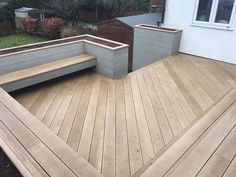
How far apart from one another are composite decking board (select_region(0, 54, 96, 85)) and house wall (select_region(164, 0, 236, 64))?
7.51 ft

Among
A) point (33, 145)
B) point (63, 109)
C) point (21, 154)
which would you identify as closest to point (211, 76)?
point (63, 109)

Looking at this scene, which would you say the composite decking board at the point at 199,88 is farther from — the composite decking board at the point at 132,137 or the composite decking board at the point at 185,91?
the composite decking board at the point at 132,137

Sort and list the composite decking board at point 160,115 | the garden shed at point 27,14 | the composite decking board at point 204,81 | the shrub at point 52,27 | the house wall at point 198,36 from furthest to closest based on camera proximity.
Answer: the garden shed at point 27,14
the shrub at point 52,27
the house wall at point 198,36
the composite decking board at point 204,81
the composite decking board at point 160,115

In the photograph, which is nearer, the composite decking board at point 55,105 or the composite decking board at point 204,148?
the composite decking board at point 204,148

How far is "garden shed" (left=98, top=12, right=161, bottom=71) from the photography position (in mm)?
5613

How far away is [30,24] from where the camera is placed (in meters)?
8.69

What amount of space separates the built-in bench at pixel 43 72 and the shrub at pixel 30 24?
5911 millimetres

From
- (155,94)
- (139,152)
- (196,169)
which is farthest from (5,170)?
(155,94)

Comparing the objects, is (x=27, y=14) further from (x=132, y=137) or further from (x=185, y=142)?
(x=185, y=142)

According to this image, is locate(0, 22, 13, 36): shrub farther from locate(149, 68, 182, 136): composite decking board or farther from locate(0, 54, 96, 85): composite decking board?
locate(149, 68, 182, 136): composite decking board

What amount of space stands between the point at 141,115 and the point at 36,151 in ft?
4.33

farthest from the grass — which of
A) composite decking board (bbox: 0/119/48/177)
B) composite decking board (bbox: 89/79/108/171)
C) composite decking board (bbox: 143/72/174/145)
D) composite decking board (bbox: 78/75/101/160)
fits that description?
composite decking board (bbox: 0/119/48/177)

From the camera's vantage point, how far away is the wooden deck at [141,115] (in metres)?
1.86

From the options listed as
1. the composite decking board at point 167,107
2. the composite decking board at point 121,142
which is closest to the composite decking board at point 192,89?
the composite decking board at point 167,107
